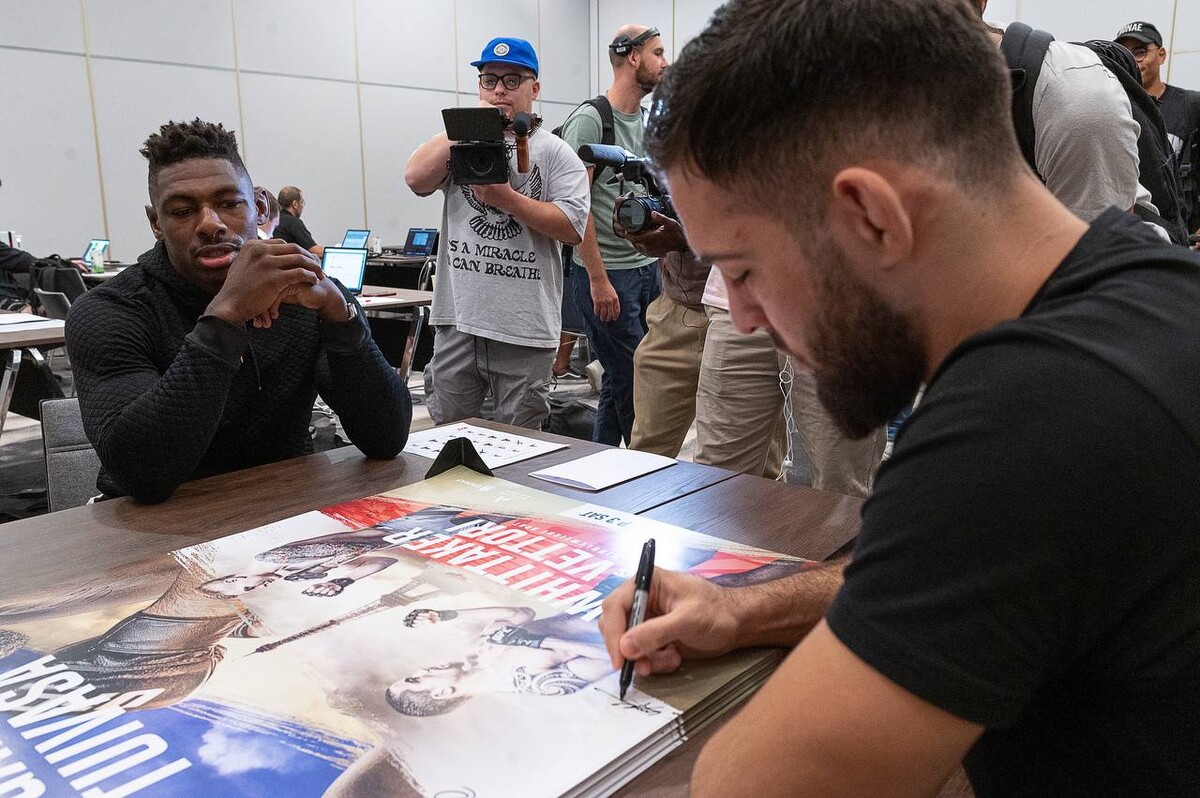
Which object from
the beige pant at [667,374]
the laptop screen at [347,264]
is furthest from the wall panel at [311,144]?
the beige pant at [667,374]

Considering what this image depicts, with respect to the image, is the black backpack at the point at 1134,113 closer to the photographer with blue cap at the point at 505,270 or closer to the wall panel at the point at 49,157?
the photographer with blue cap at the point at 505,270

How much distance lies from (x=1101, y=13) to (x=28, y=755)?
27.2ft

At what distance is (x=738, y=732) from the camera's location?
0.53 m

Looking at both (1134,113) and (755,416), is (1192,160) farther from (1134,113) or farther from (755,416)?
(755,416)

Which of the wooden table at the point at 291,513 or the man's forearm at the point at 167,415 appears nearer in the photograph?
Answer: the wooden table at the point at 291,513

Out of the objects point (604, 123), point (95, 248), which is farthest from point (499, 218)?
point (95, 248)

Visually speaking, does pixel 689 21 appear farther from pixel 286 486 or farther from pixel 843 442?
pixel 286 486

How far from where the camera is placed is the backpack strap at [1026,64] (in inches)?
63.7

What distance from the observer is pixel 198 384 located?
1235 mm

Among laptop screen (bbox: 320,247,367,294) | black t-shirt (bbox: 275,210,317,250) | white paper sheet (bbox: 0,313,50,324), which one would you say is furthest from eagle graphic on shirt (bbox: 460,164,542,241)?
black t-shirt (bbox: 275,210,317,250)

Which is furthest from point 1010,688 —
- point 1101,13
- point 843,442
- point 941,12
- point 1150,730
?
point 1101,13

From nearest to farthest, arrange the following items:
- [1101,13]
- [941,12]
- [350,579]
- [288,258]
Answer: [941,12], [350,579], [288,258], [1101,13]

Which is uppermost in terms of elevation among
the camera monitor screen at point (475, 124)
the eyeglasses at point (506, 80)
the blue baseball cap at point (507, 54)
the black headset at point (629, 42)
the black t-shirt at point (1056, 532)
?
the black headset at point (629, 42)

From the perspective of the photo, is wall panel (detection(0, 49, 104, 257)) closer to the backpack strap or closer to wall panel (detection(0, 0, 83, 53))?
wall panel (detection(0, 0, 83, 53))
